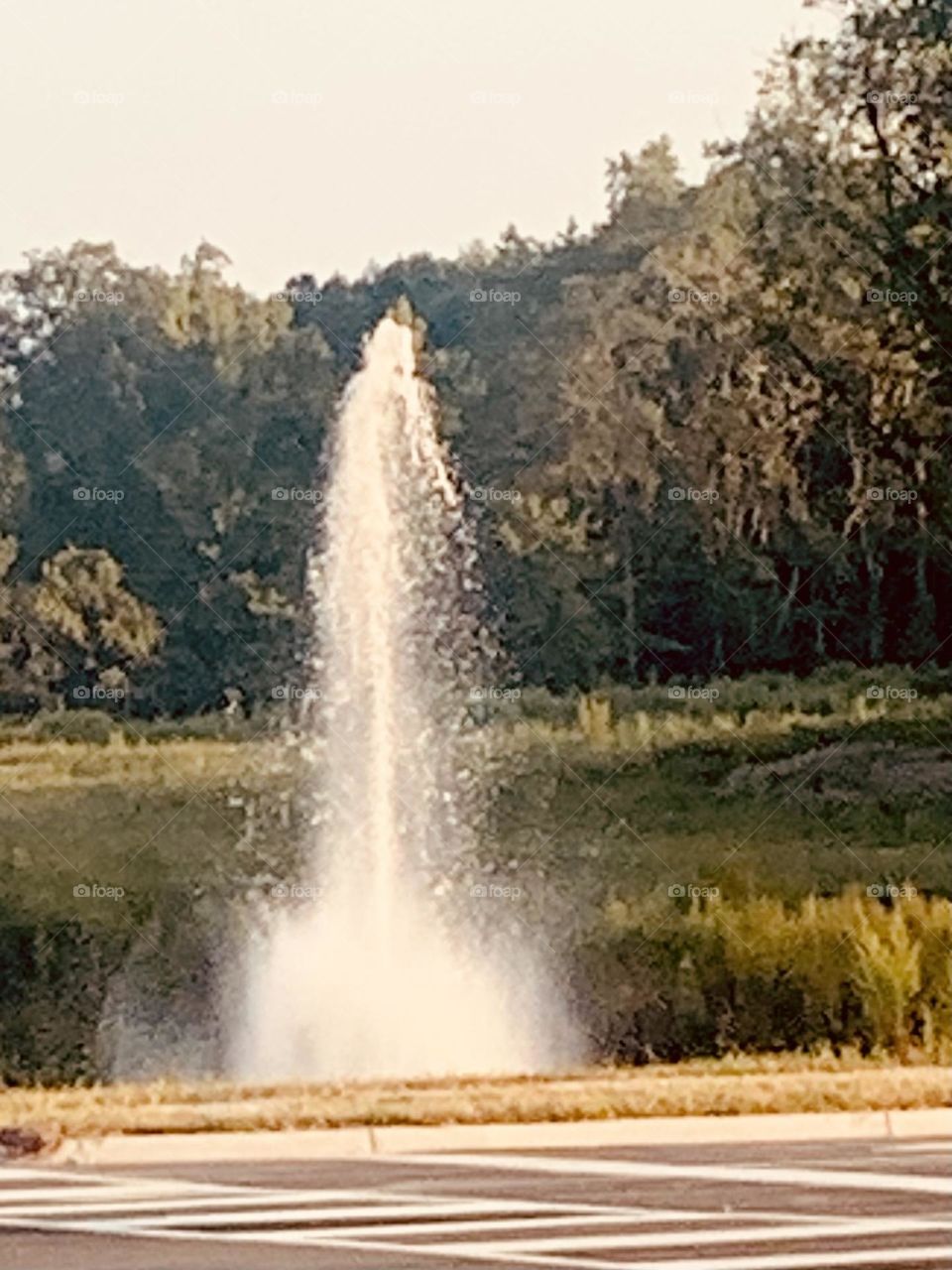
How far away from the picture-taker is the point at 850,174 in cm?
3622

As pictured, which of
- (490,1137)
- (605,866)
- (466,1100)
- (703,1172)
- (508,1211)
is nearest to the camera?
(508,1211)

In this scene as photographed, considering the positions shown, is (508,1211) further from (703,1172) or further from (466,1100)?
(466,1100)

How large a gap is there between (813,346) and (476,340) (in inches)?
1140

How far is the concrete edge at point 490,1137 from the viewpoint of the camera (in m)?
15.0

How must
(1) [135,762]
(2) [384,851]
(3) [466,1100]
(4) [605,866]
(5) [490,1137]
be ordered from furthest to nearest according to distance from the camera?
(1) [135,762] < (4) [605,866] < (2) [384,851] < (3) [466,1100] < (5) [490,1137]

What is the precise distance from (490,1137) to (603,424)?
39.4 meters

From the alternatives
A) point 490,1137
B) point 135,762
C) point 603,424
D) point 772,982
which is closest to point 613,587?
point 603,424

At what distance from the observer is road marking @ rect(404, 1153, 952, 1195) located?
13.4 m

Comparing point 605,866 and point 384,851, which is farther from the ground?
point 384,851

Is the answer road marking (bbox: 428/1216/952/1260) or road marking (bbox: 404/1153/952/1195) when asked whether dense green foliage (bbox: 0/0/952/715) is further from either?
road marking (bbox: 428/1216/952/1260)

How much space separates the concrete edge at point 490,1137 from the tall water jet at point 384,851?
6442 millimetres

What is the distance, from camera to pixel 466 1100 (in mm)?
16500

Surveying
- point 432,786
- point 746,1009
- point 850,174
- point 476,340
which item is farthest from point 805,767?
point 476,340

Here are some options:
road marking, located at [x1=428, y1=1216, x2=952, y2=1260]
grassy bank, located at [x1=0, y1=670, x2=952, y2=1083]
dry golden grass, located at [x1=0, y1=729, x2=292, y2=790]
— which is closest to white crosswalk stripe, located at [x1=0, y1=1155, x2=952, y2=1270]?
road marking, located at [x1=428, y1=1216, x2=952, y2=1260]
